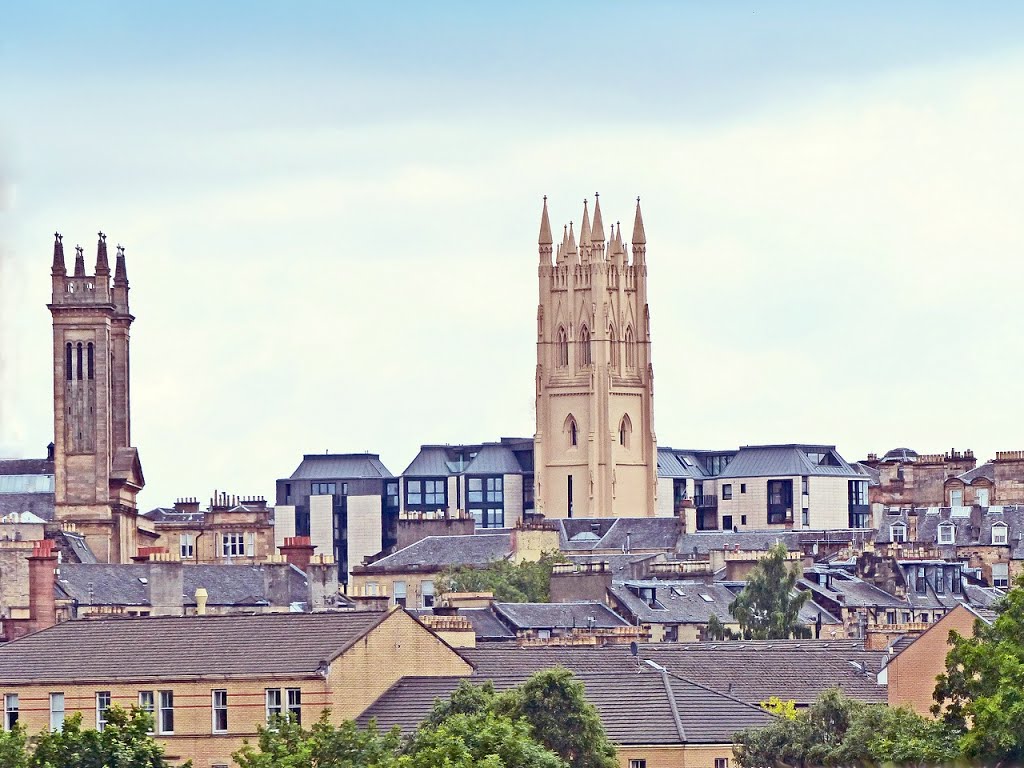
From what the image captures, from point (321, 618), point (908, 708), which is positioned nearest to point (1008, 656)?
point (908, 708)

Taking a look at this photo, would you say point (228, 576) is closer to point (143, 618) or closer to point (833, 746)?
point (143, 618)

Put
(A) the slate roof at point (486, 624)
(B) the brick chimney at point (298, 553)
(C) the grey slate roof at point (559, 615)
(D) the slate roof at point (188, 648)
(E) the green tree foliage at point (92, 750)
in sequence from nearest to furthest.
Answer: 1. (E) the green tree foliage at point (92, 750)
2. (D) the slate roof at point (188, 648)
3. (A) the slate roof at point (486, 624)
4. (C) the grey slate roof at point (559, 615)
5. (B) the brick chimney at point (298, 553)

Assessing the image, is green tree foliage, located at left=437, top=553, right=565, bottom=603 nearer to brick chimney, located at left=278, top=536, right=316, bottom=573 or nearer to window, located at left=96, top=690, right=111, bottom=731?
brick chimney, located at left=278, top=536, right=316, bottom=573

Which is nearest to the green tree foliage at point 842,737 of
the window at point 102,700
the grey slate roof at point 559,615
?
the window at point 102,700

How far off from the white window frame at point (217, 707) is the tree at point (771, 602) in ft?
214

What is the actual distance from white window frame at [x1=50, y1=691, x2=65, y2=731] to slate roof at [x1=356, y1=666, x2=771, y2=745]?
8.10m

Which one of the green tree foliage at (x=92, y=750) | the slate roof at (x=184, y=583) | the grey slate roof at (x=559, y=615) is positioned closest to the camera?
A: the green tree foliage at (x=92, y=750)

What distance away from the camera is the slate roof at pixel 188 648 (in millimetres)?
94375

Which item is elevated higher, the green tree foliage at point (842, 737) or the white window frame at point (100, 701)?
the white window frame at point (100, 701)

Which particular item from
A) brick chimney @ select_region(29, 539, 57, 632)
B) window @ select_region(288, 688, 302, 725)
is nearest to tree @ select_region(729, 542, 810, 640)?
brick chimney @ select_region(29, 539, 57, 632)

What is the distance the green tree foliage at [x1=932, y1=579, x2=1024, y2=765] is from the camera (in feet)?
248

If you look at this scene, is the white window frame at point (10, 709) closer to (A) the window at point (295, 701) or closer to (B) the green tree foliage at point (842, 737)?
(A) the window at point (295, 701)

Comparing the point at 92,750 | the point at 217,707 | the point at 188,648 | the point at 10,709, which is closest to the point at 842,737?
the point at 217,707

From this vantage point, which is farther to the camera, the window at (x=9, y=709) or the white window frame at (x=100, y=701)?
the window at (x=9, y=709)
